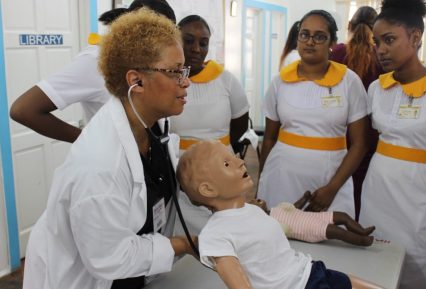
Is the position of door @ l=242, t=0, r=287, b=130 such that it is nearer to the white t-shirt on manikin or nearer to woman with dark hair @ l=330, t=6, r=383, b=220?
woman with dark hair @ l=330, t=6, r=383, b=220

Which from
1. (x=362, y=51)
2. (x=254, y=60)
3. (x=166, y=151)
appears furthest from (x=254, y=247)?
(x=254, y=60)

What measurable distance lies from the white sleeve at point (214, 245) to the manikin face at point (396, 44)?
1.09m

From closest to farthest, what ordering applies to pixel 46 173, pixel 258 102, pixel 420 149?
pixel 420 149 → pixel 46 173 → pixel 258 102

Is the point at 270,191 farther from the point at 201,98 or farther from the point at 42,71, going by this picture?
the point at 42,71

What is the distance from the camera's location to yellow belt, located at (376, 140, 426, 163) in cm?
176

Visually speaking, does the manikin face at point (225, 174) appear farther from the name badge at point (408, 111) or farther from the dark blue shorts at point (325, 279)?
the name badge at point (408, 111)

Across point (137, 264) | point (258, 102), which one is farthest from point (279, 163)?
point (258, 102)

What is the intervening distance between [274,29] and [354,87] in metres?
5.71

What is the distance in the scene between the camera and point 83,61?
1562mm

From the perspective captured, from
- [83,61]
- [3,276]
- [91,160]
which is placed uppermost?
[83,61]

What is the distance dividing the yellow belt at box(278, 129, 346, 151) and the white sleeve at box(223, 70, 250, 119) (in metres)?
0.29

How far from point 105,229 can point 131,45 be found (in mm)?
441

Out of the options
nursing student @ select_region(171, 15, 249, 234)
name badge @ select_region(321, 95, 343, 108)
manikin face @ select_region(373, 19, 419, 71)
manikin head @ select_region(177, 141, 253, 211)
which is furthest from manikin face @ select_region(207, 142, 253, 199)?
manikin face @ select_region(373, 19, 419, 71)

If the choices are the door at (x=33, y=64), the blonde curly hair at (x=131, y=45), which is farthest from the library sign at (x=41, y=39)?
the blonde curly hair at (x=131, y=45)
